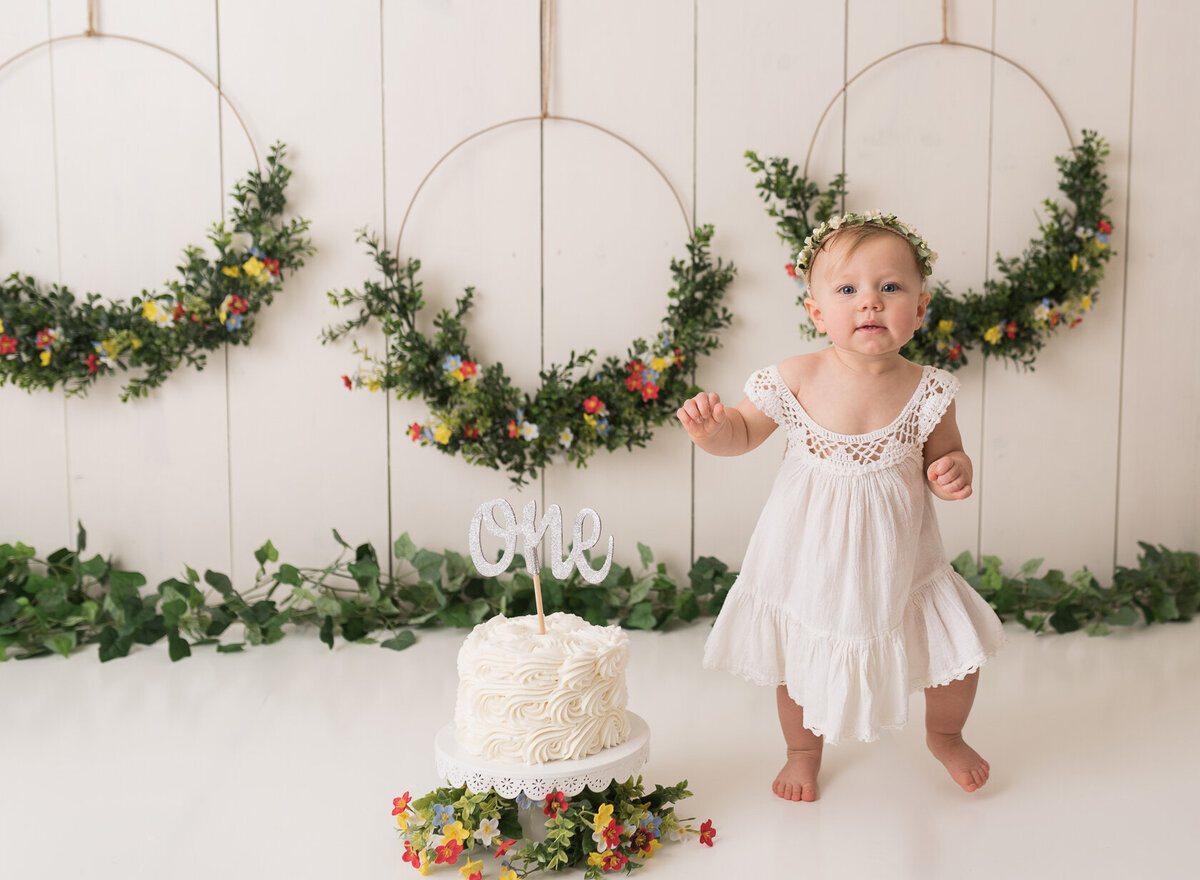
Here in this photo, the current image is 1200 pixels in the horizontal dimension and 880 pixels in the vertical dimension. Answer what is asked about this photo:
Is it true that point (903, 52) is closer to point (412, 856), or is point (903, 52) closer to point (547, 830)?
point (547, 830)

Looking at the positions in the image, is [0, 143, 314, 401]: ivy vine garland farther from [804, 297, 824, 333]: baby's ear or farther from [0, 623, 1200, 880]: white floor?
[804, 297, 824, 333]: baby's ear

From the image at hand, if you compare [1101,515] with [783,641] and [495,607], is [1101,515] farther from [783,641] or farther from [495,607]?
[495,607]

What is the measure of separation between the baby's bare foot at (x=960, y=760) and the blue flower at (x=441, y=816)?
35.7 inches

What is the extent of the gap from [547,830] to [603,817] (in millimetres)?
98

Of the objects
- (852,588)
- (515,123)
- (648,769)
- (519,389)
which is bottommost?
(648,769)

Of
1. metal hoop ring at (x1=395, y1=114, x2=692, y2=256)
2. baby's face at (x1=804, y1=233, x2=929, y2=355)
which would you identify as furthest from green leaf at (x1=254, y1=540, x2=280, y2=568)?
baby's face at (x1=804, y1=233, x2=929, y2=355)

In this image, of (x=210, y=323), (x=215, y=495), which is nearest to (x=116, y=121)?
(x=210, y=323)

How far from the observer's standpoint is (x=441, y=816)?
5.28ft

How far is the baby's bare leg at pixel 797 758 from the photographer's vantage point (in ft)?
6.01

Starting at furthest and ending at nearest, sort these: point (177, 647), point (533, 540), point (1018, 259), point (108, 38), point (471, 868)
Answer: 1. point (1018, 259)
2. point (108, 38)
3. point (177, 647)
4. point (533, 540)
5. point (471, 868)

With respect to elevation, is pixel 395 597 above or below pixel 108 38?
below

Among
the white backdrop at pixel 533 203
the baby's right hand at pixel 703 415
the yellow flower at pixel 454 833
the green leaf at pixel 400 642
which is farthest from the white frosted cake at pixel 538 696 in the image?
the white backdrop at pixel 533 203

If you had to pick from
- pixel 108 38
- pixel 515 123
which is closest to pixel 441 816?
pixel 515 123

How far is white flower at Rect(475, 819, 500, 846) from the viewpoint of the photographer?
62.6 inches
